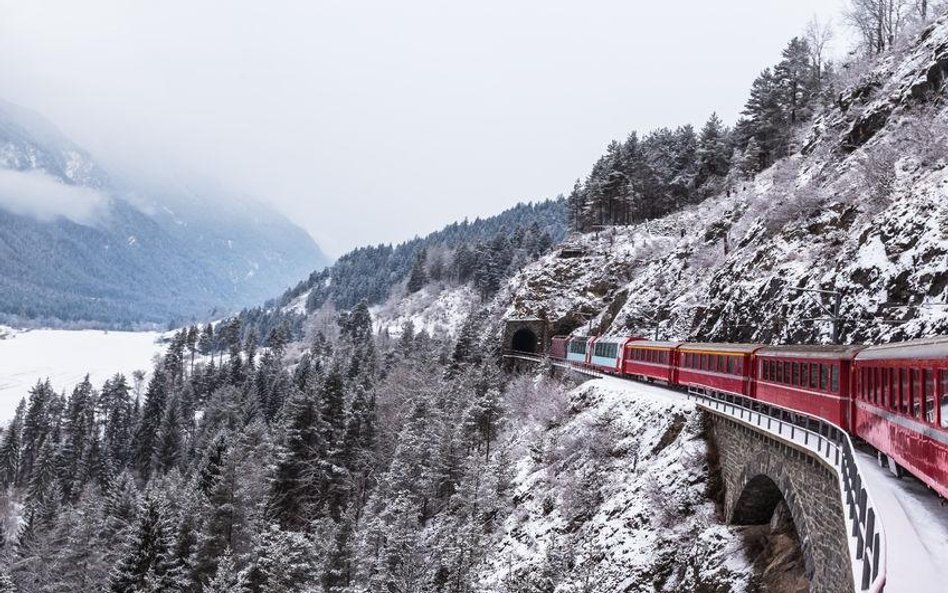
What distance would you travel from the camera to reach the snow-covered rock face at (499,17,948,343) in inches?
945

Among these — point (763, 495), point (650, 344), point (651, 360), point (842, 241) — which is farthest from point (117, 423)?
point (842, 241)

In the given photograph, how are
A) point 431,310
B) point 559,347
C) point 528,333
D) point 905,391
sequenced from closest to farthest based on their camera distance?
1. point 905,391
2. point 559,347
3. point 528,333
4. point 431,310

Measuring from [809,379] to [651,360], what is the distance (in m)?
19.2

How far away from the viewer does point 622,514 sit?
26.2 meters

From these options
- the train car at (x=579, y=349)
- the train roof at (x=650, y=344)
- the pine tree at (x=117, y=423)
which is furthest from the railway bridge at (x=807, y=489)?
the pine tree at (x=117, y=423)

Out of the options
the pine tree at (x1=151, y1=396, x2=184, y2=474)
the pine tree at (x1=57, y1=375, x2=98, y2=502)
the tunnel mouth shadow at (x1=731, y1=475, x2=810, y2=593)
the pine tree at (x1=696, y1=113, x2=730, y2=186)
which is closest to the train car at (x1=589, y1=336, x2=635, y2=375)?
the tunnel mouth shadow at (x1=731, y1=475, x2=810, y2=593)

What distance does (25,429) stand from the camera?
97.8 meters

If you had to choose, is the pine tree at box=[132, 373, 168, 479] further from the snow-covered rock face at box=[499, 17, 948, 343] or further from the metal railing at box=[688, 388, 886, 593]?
the metal railing at box=[688, 388, 886, 593]

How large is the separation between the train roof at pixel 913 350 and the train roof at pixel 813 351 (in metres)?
1.38

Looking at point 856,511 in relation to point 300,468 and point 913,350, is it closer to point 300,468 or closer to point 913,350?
point 913,350

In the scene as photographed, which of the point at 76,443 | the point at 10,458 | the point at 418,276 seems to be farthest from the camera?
the point at 418,276

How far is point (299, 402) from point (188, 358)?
A: 410 feet

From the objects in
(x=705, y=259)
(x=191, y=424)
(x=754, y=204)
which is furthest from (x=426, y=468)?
(x=191, y=424)

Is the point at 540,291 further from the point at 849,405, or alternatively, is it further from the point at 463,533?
the point at 849,405
